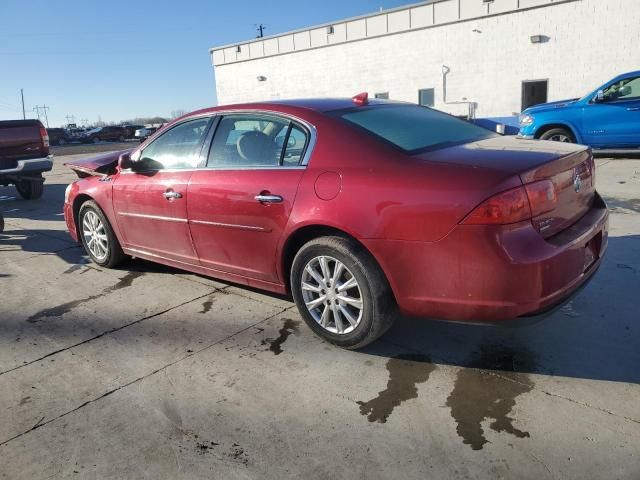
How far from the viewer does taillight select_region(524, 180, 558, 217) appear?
8.35 feet

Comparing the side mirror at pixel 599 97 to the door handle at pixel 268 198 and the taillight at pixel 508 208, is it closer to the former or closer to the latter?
the taillight at pixel 508 208

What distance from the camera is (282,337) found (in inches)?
135

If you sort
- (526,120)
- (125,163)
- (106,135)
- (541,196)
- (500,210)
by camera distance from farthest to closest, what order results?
(106,135), (526,120), (125,163), (541,196), (500,210)

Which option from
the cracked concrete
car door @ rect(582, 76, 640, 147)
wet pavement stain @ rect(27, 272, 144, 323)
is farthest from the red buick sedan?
car door @ rect(582, 76, 640, 147)

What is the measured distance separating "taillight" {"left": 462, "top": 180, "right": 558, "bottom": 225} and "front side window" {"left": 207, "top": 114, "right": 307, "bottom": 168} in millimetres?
1242

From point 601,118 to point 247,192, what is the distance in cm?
915

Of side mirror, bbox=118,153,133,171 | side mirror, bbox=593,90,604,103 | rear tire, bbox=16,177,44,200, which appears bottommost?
rear tire, bbox=16,177,44,200

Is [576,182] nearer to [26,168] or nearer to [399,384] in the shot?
[399,384]

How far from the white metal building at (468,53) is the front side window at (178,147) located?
50.5 ft

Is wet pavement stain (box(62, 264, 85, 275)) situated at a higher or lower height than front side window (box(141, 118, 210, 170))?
lower

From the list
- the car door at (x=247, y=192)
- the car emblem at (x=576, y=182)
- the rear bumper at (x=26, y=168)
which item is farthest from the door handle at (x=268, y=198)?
the rear bumper at (x=26, y=168)

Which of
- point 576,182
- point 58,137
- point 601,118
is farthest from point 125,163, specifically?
point 58,137

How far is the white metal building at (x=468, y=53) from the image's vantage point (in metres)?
15.5

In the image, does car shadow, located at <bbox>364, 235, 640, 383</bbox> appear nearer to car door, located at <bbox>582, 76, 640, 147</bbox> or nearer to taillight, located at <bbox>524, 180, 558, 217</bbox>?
taillight, located at <bbox>524, 180, 558, 217</bbox>
